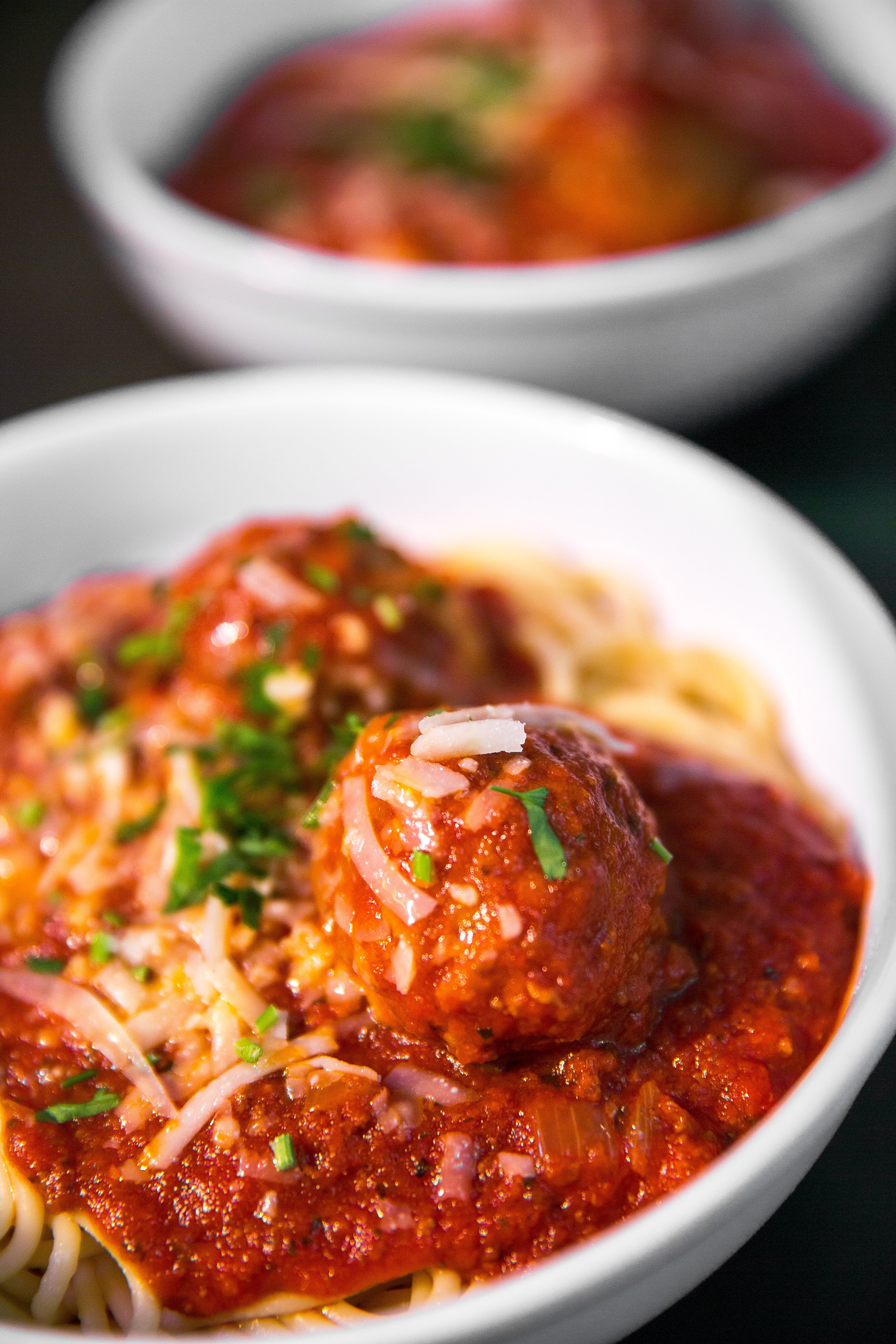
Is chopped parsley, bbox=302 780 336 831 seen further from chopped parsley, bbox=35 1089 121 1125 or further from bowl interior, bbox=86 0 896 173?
bowl interior, bbox=86 0 896 173

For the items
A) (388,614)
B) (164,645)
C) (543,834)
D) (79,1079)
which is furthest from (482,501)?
(79,1079)

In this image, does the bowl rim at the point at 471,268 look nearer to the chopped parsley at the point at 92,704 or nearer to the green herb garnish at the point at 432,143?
the green herb garnish at the point at 432,143

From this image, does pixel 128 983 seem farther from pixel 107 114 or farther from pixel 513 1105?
pixel 107 114

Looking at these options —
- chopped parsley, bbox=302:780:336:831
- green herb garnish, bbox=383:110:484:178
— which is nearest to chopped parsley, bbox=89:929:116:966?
chopped parsley, bbox=302:780:336:831

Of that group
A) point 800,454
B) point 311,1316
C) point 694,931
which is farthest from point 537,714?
point 800,454

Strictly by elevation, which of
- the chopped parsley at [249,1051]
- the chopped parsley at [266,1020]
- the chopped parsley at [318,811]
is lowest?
the chopped parsley at [249,1051]

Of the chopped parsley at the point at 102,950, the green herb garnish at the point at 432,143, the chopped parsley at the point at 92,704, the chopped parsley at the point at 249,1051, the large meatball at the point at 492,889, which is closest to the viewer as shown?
the large meatball at the point at 492,889

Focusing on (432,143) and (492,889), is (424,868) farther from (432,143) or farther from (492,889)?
(432,143)

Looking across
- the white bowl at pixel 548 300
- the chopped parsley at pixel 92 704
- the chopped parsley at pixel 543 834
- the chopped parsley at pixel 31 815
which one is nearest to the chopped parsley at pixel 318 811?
the chopped parsley at pixel 543 834
